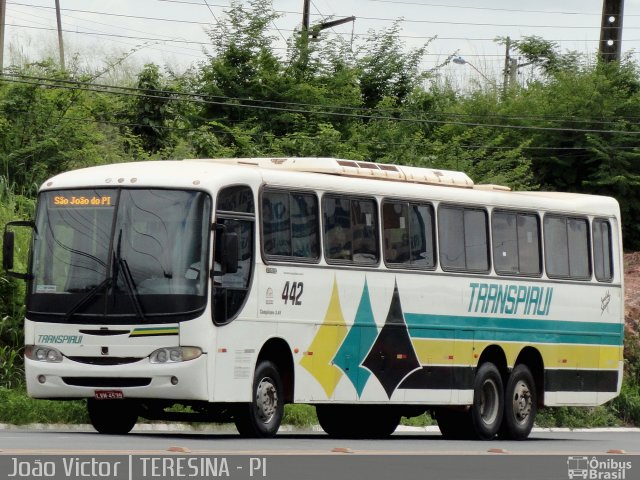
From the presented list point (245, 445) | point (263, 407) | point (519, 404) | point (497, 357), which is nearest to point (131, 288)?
point (263, 407)

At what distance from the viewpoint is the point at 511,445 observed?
22.0m

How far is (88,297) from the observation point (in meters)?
19.0

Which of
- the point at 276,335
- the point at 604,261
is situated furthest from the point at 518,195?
the point at 276,335

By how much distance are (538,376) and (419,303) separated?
3369 mm

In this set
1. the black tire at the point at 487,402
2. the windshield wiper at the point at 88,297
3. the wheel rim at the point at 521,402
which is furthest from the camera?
the wheel rim at the point at 521,402

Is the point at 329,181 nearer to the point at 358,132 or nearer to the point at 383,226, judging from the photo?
the point at 383,226

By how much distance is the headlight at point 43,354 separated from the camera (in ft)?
62.8

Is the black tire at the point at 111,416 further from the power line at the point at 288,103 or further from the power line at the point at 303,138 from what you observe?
the power line at the point at 303,138

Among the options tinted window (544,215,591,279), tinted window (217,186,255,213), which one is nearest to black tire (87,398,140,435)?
tinted window (217,186,255,213)

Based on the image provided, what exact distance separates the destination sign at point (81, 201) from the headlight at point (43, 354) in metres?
1.77

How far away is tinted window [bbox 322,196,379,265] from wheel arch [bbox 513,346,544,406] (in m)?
4.08

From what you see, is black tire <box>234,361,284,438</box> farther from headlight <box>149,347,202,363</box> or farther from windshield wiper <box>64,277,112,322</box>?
windshield wiper <box>64,277,112,322</box>
